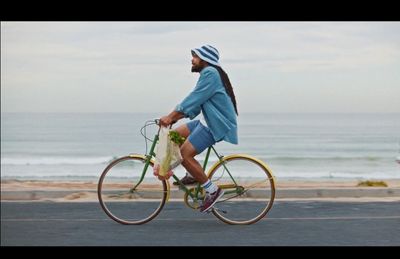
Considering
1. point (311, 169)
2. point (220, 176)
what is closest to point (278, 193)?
point (220, 176)

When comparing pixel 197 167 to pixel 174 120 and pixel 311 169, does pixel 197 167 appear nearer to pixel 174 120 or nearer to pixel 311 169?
pixel 174 120

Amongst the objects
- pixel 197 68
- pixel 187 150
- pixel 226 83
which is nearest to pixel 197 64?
pixel 197 68

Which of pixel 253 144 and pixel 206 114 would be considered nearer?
pixel 206 114

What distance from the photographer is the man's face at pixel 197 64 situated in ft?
25.0

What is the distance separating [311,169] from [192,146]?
22791 millimetres

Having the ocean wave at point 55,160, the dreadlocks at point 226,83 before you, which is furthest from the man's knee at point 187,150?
the ocean wave at point 55,160

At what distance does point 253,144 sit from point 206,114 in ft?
108

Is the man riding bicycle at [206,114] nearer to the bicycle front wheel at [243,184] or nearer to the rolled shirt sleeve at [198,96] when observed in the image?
the rolled shirt sleeve at [198,96]

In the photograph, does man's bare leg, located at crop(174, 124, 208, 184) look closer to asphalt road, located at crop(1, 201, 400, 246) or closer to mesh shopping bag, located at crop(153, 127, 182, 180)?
mesh shopping bag, located at crop(153, 127, 182, 180)

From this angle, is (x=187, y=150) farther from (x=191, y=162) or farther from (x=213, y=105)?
(x=213, y=105)

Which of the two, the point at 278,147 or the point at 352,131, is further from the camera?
the point at 352,131

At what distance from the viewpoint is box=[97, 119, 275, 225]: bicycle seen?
25.2ft

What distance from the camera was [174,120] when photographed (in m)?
7.55

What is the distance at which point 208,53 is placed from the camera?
7605 mm
